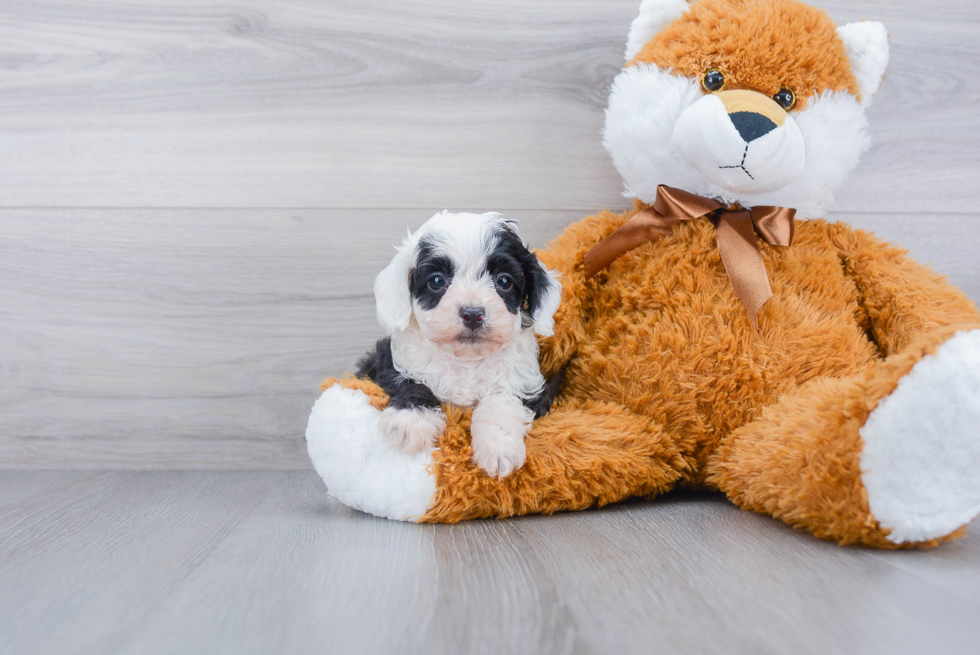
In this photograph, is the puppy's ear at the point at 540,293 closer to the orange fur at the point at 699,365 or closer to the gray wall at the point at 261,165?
the orange fur at the point at 699,365

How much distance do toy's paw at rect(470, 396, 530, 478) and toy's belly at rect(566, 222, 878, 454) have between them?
9.6 inches

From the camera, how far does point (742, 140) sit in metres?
1.16

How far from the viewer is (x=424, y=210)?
1610 millimetres

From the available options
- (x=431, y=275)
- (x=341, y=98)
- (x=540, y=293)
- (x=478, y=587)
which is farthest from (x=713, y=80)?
(x=478, y=587)

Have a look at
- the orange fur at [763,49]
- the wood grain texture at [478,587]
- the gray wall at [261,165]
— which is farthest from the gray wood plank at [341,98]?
the wood grain texture at [478,587]

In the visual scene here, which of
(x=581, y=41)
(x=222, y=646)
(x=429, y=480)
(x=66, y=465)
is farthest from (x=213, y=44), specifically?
(x=222, y=646)

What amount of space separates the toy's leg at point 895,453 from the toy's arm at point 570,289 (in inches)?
17.9

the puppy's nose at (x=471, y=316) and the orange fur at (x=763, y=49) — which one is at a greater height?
the orange fur at (x=763, y=49)

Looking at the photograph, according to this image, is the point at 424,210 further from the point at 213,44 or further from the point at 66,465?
the point at 66,465

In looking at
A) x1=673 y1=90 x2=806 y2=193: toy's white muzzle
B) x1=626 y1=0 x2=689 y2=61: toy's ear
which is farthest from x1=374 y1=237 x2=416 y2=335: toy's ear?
x1=626 y1=0 x2=689 y2=61: toy's ear

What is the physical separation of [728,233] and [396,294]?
2.09ft

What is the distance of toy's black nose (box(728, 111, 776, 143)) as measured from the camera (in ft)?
3.82

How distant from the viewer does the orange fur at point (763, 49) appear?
1232 millimetres

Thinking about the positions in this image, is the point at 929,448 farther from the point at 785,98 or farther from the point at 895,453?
the point at 785,98
